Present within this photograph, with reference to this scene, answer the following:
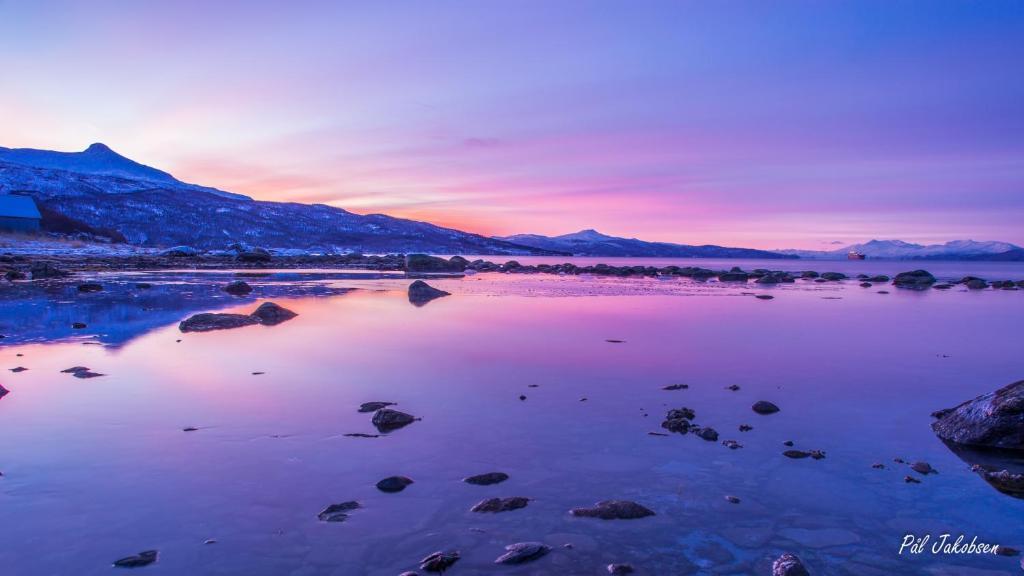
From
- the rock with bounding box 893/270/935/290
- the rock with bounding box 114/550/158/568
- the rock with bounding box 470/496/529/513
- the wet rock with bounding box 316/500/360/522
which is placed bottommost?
the rock with bounding box 114/550/158/568

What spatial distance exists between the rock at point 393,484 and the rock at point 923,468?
590 cm

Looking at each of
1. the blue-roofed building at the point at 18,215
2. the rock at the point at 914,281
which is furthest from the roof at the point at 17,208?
the rock at the point at 914,281

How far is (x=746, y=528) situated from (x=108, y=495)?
6.21 m

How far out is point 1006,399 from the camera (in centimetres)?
788

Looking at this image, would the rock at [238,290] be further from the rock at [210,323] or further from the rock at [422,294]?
the rock at [210,323]

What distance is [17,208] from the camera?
72.6 metres

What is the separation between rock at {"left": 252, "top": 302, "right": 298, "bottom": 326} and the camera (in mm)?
17938

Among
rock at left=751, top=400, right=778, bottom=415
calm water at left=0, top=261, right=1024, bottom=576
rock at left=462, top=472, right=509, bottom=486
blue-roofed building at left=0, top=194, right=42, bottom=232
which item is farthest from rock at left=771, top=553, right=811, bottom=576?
blue-roofed building at left=0, top=194, right=42, bottom=232

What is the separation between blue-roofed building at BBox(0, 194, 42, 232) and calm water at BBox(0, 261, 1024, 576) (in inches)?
2878

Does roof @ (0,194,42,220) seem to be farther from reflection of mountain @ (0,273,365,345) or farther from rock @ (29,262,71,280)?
reflection of mountain @ (0,273,365,345)

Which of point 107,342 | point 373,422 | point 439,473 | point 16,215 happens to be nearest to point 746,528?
point 439,473

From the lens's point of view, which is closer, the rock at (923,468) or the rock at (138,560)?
the rock at (138,560)

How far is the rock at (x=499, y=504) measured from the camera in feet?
18.4

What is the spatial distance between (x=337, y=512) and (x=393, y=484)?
2.40 ft
